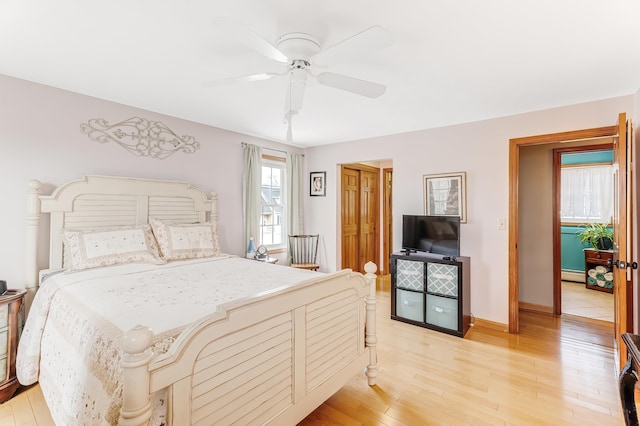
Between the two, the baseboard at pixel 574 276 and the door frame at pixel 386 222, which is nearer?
the baseboard at pixel 574 276

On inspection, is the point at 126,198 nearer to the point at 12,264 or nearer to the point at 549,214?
the point at 12,264

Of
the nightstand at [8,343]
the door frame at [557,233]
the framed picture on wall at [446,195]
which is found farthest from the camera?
the door frame at [557,233]

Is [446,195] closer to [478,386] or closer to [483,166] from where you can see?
[483,166]

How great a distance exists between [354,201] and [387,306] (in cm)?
198

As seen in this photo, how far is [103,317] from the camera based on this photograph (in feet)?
5.05

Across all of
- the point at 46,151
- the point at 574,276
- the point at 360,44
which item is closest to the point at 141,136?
the point at 46,151

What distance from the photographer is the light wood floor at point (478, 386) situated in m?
1.97

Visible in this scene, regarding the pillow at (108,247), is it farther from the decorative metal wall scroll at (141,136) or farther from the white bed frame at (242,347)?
the decorative metal wall scroll at (141,136)

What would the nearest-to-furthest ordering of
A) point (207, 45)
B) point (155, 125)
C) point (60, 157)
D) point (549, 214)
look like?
point (207, 45) → point (60, 157) → point (155, 125) → point (549, 214)

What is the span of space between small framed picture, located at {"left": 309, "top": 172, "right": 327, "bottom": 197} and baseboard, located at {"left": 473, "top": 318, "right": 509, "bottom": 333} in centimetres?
272

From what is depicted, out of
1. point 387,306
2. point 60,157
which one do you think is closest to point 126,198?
point 60,157

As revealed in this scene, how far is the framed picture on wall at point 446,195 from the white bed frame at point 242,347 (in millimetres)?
1815

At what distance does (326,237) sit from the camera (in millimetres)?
4902

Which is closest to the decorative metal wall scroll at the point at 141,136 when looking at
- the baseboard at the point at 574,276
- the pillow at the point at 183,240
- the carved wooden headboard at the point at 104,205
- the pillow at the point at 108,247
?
the carved wooden headboard at the point at 104,205
